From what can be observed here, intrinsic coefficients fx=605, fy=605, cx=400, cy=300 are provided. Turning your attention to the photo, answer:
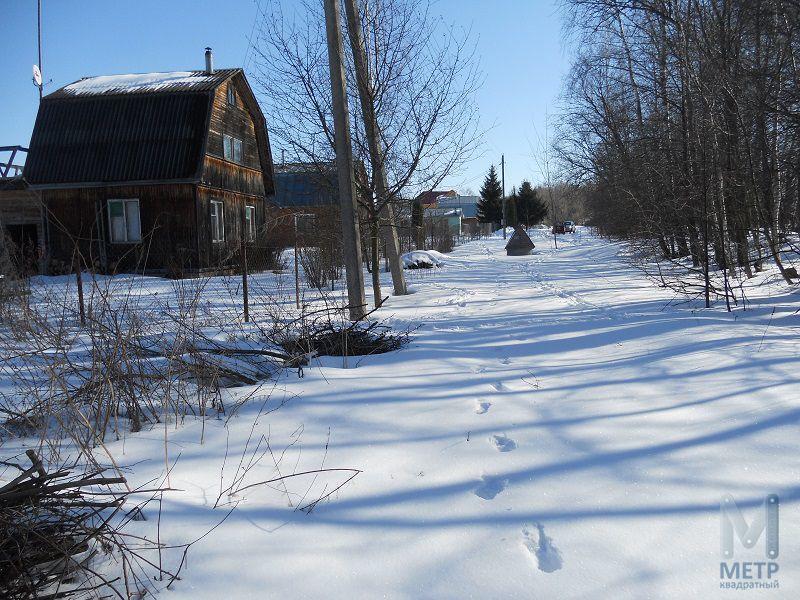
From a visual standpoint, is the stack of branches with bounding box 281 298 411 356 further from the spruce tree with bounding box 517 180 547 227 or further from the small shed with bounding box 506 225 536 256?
the spruce tree with bounding box 517 180 547 227

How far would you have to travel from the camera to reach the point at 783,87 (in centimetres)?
781

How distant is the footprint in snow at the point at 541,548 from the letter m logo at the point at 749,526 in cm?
65

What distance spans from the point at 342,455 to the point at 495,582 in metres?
1.31

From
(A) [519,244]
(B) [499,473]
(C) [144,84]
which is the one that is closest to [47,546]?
(B) [499,473]

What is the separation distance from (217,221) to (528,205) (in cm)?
5713

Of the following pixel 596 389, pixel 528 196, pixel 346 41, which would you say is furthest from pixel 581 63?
pixel 528 196

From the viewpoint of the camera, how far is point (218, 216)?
22.0m

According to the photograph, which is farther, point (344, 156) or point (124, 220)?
point (124, 220)

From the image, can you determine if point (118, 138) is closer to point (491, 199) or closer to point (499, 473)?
point (499, 473)

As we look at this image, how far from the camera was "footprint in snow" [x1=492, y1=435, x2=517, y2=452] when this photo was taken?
342 centimetres

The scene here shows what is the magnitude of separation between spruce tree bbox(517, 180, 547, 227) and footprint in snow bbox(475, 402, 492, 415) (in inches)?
2759

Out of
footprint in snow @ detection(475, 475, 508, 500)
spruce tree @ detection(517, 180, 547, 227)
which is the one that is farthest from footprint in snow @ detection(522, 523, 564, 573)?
spruce tree @ detection(517, 180, 547, 227)

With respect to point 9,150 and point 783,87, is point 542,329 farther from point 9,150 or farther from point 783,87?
point 9,150

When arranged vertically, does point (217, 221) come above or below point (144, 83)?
below
